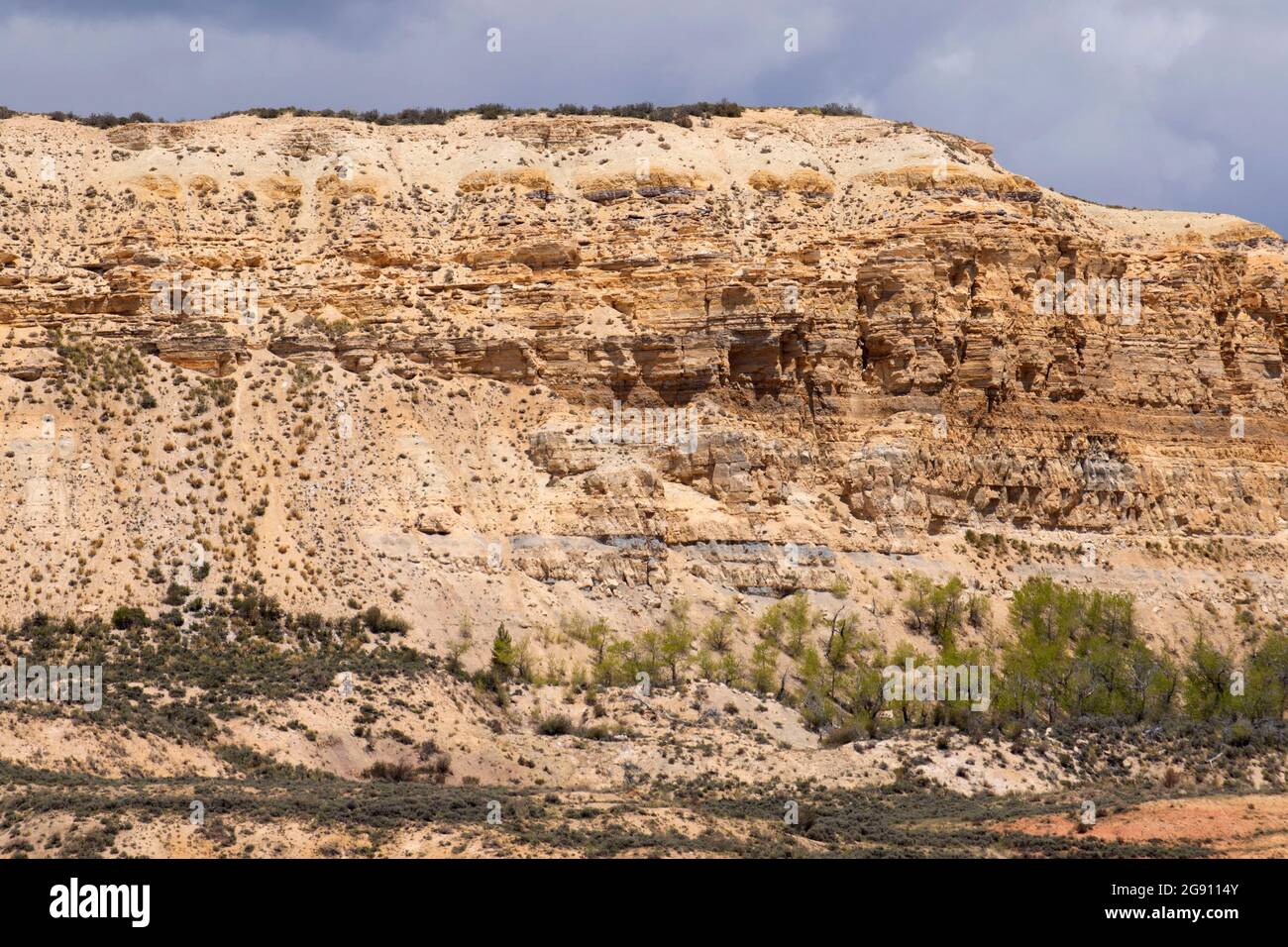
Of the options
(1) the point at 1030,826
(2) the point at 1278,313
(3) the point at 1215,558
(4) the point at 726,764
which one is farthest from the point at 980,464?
(1) the point at 1030,826

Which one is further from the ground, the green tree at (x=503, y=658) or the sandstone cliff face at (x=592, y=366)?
the sandstone cliff face at (x=592, y=366)

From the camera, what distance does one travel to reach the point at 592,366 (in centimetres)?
5881

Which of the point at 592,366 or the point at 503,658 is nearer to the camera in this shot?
the point at 503,658

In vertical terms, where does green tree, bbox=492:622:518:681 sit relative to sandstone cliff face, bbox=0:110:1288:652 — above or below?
below

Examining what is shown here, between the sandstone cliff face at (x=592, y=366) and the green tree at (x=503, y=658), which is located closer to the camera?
the green tree at (x=503, y=658)

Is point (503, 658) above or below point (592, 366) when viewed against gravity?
below

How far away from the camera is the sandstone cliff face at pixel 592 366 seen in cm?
5219

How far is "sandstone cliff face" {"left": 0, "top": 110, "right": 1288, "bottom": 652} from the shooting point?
171 ft

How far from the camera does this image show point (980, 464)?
199ft

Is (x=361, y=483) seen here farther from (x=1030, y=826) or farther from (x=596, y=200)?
(x=1030, y=826)

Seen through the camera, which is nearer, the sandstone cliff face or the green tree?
the green tree
